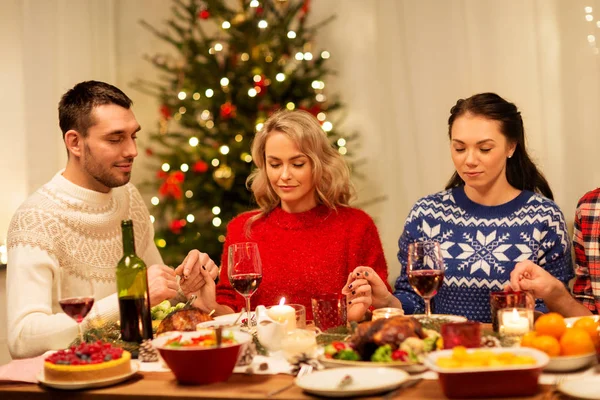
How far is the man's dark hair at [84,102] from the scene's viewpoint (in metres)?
2.66

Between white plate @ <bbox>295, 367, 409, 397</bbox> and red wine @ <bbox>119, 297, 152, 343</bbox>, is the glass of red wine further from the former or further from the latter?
white plate @ <bbox>295, 367, 409, 397</bbox>

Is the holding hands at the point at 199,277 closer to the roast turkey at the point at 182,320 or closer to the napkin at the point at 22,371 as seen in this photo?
the roast turkey at the point at 182,320

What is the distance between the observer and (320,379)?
1579mm

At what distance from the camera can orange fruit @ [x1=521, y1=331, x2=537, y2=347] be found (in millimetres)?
1648

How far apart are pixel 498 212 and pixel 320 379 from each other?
142 cm

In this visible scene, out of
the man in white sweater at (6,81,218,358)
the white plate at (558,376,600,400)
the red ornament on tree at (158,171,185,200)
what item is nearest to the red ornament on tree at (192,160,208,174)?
the red ornament on tree at (158,171,185,200)

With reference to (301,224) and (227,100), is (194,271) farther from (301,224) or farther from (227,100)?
(227,100)

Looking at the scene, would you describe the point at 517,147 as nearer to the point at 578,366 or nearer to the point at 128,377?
the point at 578,366

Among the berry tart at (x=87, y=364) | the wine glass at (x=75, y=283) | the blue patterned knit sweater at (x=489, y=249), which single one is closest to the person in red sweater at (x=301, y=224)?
the blue patterned knit sweater at (x=489, y=249)

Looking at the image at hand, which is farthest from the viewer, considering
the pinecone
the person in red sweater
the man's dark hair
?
the person in red sweater

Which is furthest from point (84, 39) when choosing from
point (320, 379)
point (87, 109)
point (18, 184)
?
→ point (320, 379)

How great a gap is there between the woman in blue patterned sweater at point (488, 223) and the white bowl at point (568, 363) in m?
0.99

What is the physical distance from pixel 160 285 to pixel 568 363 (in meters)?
1.10

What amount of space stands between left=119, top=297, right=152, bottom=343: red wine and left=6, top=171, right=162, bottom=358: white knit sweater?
8.3 inches
